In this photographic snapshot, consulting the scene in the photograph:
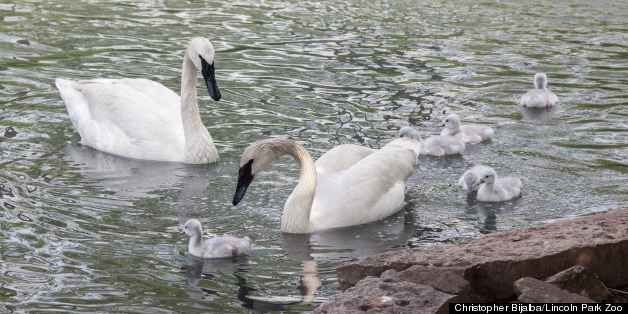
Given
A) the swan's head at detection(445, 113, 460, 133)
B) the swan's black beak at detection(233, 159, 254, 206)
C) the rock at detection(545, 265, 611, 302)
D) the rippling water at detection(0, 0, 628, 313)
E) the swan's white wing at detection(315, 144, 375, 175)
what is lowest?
the rippling water at detection(0, 0, 628, 313)

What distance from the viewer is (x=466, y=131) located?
12.7 m

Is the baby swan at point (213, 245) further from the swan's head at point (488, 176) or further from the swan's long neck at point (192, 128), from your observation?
the swan's long neck at point (192, 128)

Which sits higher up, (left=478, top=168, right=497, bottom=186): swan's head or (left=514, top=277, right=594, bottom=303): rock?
(left=514, top=277, right=594, bottom=303): rock

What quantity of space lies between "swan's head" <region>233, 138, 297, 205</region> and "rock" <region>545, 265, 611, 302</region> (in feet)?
11.4

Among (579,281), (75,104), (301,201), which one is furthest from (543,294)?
(75,104)

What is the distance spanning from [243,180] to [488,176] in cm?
231

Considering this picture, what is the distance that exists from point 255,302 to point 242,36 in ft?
34.1

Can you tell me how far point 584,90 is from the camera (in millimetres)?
15492

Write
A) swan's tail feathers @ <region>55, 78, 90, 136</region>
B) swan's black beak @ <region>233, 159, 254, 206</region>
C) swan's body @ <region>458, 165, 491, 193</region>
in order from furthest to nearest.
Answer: swan's tail feathers @ <region>55, 78, 90, 136</region> < swan's body @ <region>458, 165, 491, 193</region> < swan's black beak @ <region>233, 159, 254, 206</region>

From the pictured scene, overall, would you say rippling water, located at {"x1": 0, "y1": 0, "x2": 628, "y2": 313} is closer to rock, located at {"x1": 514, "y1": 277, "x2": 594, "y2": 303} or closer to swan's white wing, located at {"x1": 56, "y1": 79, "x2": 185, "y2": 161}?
swan's white wing, located at {"x1": 56, "y1": 79, "x2": 185, "y2": 161}

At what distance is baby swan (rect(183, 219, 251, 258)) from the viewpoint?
921 centimetres

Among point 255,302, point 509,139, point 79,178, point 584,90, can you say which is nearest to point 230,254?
point 255,302

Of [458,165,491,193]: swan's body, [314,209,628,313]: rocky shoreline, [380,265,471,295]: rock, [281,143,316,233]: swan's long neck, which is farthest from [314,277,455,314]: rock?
[458,165,491,193]: swan's body

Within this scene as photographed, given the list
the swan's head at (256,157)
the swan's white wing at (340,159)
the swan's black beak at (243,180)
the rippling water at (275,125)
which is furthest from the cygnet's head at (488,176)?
the swan's black beak at (243,180)
